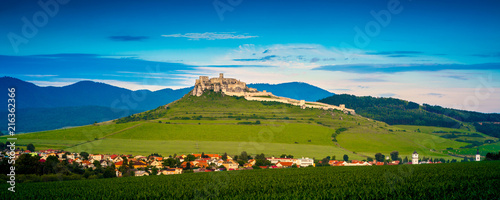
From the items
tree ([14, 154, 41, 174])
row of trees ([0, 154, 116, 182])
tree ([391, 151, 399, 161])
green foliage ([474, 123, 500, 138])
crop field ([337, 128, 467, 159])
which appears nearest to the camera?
row of trees ([0, 154, 116, 182])

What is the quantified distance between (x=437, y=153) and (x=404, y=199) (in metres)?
101

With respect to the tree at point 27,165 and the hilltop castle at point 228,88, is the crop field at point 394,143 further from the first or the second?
the tree at point 27,165

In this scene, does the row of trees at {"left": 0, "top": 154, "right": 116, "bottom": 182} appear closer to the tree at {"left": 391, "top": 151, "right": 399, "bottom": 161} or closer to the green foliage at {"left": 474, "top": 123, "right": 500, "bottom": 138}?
the tree at {"left": 391, "top": 151, "right": 399, "bottom": 161}

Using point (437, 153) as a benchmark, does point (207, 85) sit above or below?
above

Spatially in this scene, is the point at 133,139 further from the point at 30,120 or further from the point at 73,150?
the point at 30,120

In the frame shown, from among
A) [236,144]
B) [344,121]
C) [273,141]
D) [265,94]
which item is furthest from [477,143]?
[265,94]

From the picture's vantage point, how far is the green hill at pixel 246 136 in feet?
325

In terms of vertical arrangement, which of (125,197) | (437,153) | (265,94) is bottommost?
(437,153)

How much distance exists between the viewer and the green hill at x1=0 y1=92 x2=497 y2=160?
98938 millimetres

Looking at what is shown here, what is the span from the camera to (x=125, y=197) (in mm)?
18891

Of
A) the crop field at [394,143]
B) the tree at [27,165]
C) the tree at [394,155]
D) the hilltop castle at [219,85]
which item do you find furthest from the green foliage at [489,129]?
the tree at [27,165]

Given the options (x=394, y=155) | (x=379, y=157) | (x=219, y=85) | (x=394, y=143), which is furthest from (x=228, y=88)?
(x=379, y=157)

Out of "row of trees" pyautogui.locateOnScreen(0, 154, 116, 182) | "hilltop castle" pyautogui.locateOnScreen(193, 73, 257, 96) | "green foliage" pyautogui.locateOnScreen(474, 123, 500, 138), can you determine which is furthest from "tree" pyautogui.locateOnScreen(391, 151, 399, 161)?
"hilltop castle" pyautogui.locateOnScreen(193, 73, 257, 96)

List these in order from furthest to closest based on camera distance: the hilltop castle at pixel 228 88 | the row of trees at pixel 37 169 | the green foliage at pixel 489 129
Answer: the hilltop castle at pixel 228 88 → the green foliage at pixel 489 129 → the row of trees at pixel 37 169
